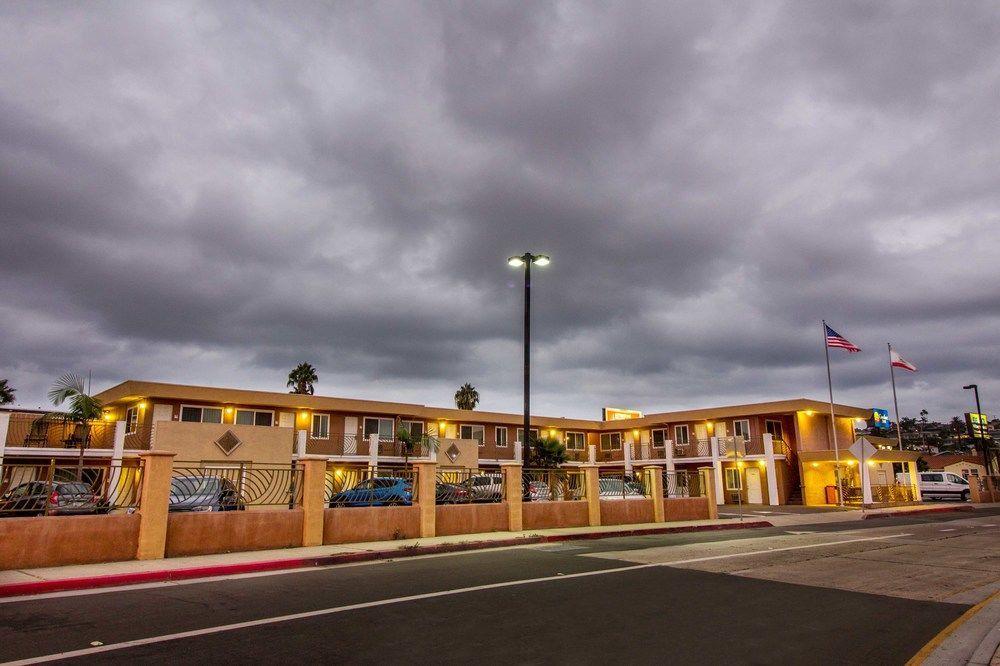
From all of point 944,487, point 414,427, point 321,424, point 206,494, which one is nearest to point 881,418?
point 944,487

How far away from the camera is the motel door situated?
1641 inches

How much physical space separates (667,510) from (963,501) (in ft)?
107

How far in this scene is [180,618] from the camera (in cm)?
720

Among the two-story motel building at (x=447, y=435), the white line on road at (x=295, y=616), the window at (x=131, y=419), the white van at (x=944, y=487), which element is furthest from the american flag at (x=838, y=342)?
the window at (x=131, y=419)

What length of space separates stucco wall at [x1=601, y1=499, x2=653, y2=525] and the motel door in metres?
22.9

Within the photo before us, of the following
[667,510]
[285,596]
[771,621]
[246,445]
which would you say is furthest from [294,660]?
[246,445]

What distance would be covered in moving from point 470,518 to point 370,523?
3.12m

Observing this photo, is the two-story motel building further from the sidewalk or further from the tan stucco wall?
the sidewalk

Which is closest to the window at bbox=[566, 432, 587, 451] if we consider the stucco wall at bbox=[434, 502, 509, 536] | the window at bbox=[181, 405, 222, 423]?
the window at bbox=[181, 405, 222, 423]

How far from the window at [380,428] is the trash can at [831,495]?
27131 mm

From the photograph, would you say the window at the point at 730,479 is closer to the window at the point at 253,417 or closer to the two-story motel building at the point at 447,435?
the two-story motel building at the point at 447,435

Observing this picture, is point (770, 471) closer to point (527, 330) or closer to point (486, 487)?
point (527, 330)

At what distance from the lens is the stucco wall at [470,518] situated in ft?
54.2

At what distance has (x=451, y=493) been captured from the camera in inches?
679
